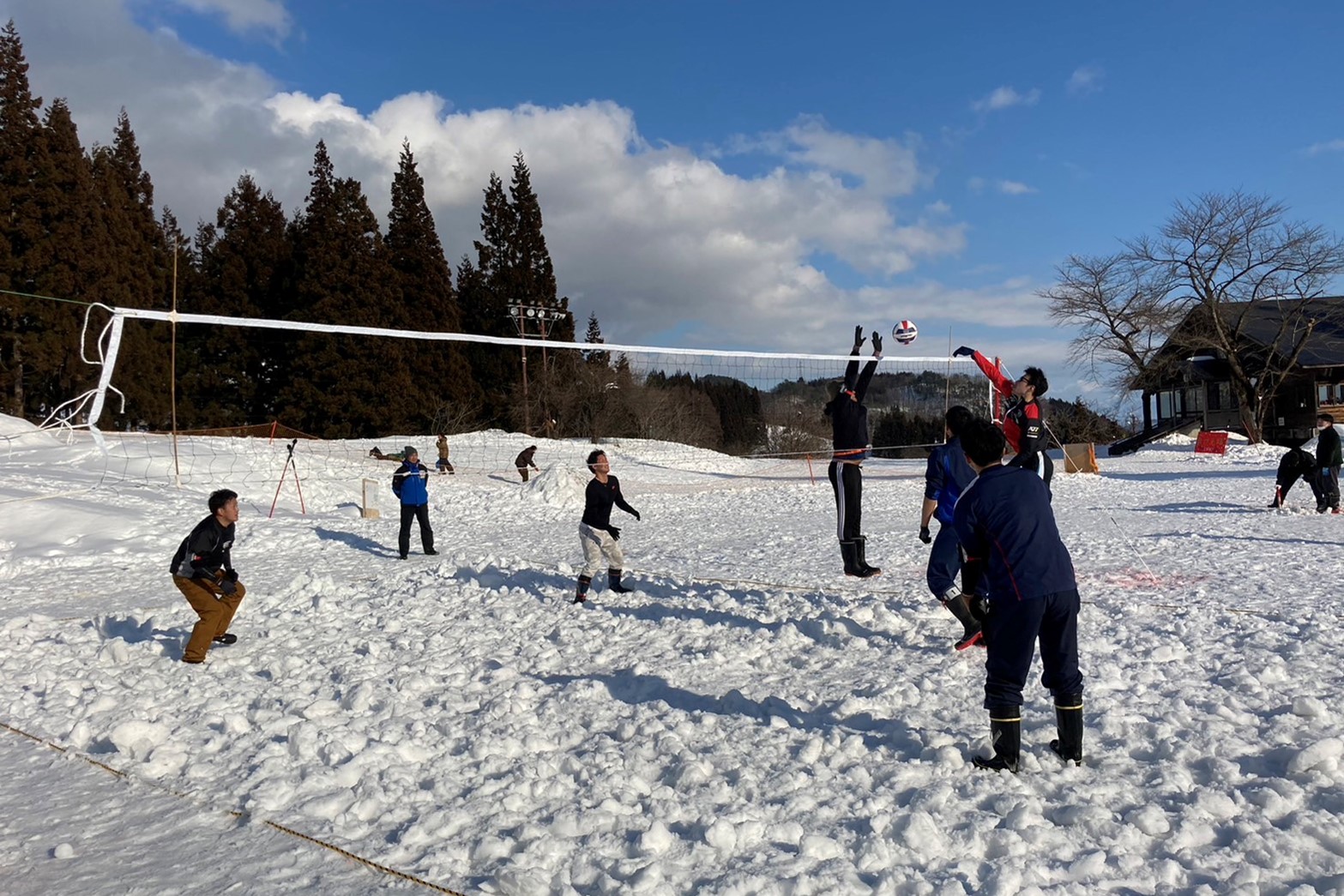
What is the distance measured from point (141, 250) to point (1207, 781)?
1927 inches

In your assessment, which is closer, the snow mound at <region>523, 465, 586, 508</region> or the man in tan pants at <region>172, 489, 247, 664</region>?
the man in tan pants at <region>172, 489, 247, 664</region>

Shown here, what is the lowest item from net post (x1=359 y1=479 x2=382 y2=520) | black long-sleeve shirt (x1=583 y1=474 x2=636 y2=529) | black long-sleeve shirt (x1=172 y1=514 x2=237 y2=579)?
net post (x1=359 y1=479 x2=382 y2=520)

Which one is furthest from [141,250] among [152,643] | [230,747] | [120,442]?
[230,747]

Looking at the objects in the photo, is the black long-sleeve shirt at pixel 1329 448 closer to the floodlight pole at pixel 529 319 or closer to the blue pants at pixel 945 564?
the blue pants at pixel 945 564

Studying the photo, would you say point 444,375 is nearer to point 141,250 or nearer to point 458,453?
point 458,453

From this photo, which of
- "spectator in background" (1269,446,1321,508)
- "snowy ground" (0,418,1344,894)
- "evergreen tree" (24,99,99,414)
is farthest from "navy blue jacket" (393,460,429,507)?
"evergreen tree" (24,99,99,414)

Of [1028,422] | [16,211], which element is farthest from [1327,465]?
[16,211]

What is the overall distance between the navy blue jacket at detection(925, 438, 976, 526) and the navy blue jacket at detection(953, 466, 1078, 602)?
2.19 m

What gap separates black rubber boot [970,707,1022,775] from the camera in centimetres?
407

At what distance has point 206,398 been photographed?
144ft

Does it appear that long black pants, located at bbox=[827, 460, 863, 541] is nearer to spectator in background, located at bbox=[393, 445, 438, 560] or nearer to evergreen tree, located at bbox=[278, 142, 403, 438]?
spectator in background, located at bbox=[393, 445, 438, 560]

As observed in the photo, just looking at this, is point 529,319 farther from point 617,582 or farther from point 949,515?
point 949,515

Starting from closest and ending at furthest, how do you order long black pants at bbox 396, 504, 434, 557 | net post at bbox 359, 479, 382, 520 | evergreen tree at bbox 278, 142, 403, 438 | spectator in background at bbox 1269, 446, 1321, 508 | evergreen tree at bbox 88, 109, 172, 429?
long black pants at bbox 396, 504, 434, 557
spectator in background at bbox 1269, 446, 1321, 508
net post at bbox 359, 479, 382, 520
evergreen tree at bbox 88, 109, 172, 429
evergreen tree at bbox 278, 142, 403, 438

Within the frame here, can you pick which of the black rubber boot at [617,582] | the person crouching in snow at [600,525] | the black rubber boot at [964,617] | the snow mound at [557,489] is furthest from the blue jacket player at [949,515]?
the snow mound at [557,489]
